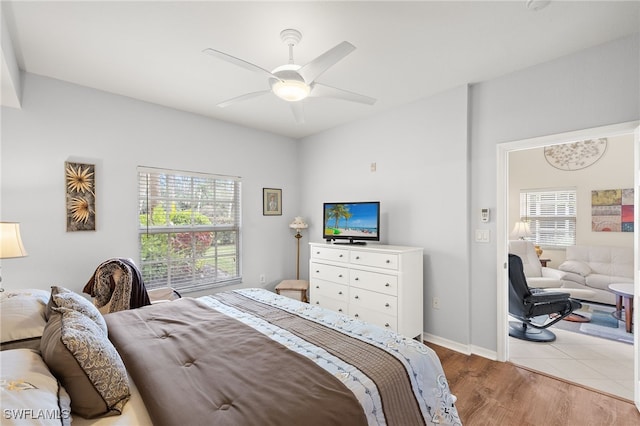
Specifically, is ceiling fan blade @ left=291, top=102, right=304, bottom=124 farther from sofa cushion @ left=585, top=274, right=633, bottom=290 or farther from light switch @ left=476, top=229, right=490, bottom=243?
sofa cushion @ left=585, top=274, right=633, bottom=290

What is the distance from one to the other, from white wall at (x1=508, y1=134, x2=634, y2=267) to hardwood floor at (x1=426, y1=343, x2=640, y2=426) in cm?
359

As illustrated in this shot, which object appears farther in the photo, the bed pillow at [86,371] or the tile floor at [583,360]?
the tile floor at [583,360]

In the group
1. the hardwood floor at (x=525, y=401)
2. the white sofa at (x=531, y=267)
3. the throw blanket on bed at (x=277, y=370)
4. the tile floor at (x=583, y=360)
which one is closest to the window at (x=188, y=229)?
the throw blanket on bed at (x=277, y=370)

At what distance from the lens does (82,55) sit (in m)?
2.42

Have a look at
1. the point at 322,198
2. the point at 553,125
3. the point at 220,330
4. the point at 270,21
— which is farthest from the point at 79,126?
the point at 553,125

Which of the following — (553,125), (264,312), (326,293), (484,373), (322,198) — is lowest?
(484,373)

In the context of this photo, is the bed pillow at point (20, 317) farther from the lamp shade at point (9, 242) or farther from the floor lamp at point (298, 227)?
the floor lamp at point (298, 227)

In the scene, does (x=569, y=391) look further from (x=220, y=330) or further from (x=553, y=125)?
(x=220, y=330)

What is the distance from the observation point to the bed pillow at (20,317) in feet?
4.82

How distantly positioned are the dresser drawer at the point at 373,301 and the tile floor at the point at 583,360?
47.5 inches

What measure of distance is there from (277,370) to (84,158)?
118 inches

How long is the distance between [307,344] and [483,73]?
2814 mm

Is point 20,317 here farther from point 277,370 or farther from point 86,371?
point 277,370

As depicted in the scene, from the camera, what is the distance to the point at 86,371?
1.11 meters
